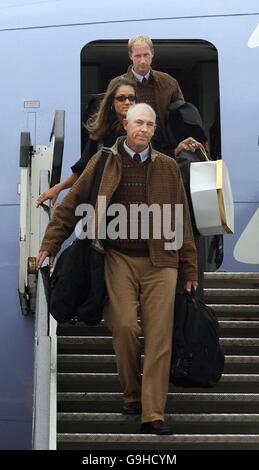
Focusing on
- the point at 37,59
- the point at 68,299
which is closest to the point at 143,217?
the point at 68,299

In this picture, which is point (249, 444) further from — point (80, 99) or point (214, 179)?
point (80, 99)

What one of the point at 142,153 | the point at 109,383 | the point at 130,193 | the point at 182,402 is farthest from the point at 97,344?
the point at 142,153

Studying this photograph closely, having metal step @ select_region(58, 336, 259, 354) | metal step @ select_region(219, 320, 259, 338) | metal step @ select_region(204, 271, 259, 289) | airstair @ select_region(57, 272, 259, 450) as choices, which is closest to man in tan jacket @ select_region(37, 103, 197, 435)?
airstair @ select_region(57, 272, 259, 450)

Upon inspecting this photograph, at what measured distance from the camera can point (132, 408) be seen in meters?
5.08

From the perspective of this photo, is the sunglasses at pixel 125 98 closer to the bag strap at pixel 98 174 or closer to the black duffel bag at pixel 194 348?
the bag strap at pixel 98 174

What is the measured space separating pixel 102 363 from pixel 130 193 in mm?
1250

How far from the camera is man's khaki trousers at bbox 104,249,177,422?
4895 millimetres

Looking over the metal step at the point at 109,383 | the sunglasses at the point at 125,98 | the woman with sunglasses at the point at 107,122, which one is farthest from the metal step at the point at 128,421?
the sunglasses at the point at 125,98

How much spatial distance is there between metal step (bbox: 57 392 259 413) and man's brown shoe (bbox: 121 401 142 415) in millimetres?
365

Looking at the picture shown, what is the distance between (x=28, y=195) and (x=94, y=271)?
4.45 ft

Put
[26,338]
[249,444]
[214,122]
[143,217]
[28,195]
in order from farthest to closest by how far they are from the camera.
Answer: [214,122] → [26,338] → [28,195] → [249,444] → [143,217]

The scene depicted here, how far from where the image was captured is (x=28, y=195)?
20.5ft

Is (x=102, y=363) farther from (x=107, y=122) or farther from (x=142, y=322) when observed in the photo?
(x=107, y=122)

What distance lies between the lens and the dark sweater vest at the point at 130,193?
201 inches
